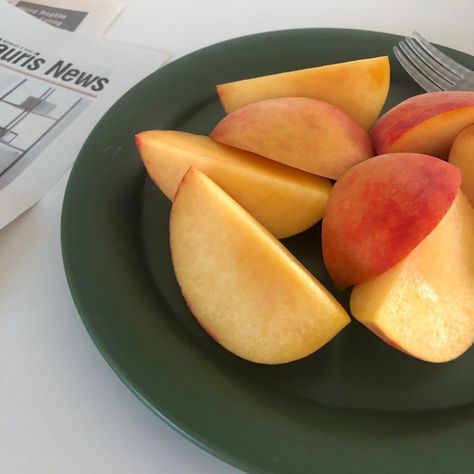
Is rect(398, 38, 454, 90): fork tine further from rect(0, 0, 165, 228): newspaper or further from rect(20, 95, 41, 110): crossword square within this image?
rect(20, 95, 41, 110): crossword square

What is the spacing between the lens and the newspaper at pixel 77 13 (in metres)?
0.74

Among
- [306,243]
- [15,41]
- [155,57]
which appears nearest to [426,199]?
[306,243]

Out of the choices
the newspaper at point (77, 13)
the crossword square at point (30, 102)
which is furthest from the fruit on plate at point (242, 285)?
the newspaper at point (77, 13)

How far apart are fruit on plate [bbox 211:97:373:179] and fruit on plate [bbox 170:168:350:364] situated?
70mm

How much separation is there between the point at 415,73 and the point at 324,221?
0.92 feet

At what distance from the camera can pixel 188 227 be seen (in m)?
0.40

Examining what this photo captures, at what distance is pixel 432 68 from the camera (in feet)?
2.00

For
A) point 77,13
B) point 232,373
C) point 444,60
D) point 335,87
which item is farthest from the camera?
point 77,13

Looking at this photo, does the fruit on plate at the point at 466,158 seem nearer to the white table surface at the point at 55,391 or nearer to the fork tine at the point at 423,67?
the fork tine at the point at 423,67

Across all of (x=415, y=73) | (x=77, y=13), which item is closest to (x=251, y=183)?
(x=415, y=73)

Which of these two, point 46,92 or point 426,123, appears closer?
point 426,123

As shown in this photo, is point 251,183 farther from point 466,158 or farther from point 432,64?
point 432,64

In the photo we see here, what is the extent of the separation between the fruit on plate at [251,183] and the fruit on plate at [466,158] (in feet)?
0.36

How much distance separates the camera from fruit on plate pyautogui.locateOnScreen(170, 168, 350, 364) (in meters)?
0.37
